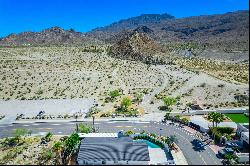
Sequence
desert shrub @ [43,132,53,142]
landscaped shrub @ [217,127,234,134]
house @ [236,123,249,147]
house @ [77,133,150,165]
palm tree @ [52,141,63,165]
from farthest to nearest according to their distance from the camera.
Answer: landscaped shrub @ [217,127,234,134], desert shrub @ [43,132,53,142], house @ [236,123,249,147], palm tree @ [52,141,63,165], house @ [77,133,150,165]

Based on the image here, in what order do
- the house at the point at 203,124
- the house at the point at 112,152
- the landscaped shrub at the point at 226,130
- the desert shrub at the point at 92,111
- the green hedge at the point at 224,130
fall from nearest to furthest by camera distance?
the house at the point at 112,152 → the green hedge at the point at 224,130 → the landscaped shrub at the point at 226,130 → the house at the point at 203,124 → the desert shrub at the point at 92,111

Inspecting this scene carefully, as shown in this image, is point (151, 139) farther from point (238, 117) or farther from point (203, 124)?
point (238, 117)

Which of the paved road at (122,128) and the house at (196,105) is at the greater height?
the house at (196,105)

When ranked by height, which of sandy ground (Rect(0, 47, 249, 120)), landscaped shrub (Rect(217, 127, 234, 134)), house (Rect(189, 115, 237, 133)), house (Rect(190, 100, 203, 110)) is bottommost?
landscaped shrub (Rect(217, 127, 234, 134))

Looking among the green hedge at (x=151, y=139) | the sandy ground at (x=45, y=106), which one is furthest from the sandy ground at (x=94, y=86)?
the green hedge at (x=151, y=139)

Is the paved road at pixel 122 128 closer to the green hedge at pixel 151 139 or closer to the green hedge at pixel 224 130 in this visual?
the green hedge at pixel 151 139

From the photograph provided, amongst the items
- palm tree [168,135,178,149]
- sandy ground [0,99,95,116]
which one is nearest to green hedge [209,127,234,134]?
palm tree [168,135,178,149]

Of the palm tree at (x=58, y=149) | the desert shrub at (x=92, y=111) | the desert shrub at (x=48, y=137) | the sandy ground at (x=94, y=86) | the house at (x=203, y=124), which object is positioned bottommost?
the palm tree at (x=58, y=149)

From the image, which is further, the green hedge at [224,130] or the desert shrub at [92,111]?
the desert shrub at [92,111]

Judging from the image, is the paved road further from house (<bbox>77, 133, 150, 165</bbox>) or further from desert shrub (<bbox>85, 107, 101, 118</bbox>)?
house (<bbox>77, 133, 150, 165</bbox>)
